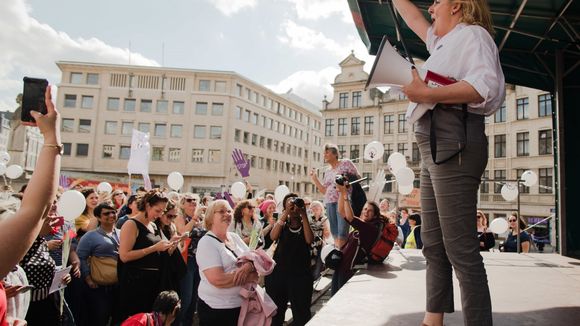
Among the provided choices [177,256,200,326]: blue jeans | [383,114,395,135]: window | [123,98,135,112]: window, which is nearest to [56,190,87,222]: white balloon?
[177,256,200,326]: blue jeans

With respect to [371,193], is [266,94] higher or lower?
higher

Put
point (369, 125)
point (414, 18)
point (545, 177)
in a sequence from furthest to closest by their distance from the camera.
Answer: point (369, 125), point (545, 177), point (414, 18)

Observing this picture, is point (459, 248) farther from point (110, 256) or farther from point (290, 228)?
point (110, 256)

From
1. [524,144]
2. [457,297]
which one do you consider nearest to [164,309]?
[457,297]

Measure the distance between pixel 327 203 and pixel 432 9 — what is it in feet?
11.4

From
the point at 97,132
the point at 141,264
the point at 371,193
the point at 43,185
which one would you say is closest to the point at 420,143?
the point at 43,185

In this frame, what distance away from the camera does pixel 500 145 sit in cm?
3488

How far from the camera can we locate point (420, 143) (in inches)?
73.9

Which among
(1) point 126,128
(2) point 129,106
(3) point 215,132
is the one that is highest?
(2) point 129,106

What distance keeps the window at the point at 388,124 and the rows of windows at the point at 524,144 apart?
33.7ft

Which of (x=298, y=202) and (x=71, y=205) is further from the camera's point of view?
(x=71, y=205)

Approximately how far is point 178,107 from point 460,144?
49.7m

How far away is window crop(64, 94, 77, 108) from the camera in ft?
156

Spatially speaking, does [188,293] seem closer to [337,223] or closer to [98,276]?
[98,276]
